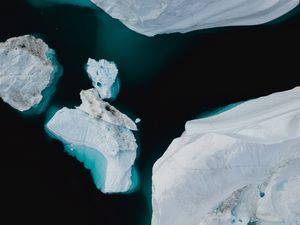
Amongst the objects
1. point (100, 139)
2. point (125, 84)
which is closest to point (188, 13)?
point (125, 84)

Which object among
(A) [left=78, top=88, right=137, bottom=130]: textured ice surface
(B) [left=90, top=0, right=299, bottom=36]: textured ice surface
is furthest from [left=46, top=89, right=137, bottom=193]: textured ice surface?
(B) [left=90, top=0, right=299, bottom=36]: textured ice surface

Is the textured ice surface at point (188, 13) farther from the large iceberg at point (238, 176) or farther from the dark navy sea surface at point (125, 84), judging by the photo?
the large iceberg at point (238, 176)

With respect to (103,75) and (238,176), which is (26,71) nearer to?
(103,75)

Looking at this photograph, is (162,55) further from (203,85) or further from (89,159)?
(89,159)

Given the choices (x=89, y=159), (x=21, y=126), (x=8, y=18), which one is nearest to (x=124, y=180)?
(x=89, y=159)

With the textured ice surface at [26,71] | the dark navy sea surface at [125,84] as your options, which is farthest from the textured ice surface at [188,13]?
the textured ice surface at [26,71]
